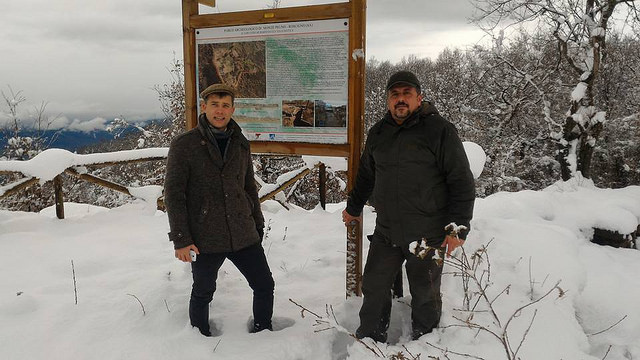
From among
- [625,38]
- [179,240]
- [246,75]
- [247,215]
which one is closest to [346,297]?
[247,215]

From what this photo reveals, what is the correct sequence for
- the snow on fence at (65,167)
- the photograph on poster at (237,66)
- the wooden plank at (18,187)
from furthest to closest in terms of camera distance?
1. the snow on fence at (65,167)
2. the wooden plank at (18,187)
3. the photograph on poster at (237,66)

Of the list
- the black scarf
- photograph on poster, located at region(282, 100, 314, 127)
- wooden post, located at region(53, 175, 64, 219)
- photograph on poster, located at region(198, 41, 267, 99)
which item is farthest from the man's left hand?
wooden post, located at region(53, 175, 64, 219)

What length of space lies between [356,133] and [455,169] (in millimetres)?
963

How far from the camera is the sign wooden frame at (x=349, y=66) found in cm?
312

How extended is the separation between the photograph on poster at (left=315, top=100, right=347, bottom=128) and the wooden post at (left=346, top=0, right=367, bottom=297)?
70 mm

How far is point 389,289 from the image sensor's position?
2.91 m

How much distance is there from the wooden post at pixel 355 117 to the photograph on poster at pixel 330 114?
70mm

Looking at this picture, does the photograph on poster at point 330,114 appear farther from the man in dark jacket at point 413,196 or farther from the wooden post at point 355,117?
the man in dark jacket at point 413,196

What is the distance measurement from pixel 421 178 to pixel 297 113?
4.19ft

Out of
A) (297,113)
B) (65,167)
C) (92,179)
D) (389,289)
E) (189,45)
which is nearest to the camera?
(389,289)

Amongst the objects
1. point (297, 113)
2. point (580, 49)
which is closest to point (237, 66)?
point (297, 113)

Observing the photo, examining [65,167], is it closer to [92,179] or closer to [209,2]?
[92,179]

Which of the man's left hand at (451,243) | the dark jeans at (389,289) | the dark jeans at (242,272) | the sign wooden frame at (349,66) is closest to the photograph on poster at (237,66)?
the sign wooden frame at (349,66)

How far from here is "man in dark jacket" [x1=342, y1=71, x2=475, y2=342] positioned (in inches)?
100
